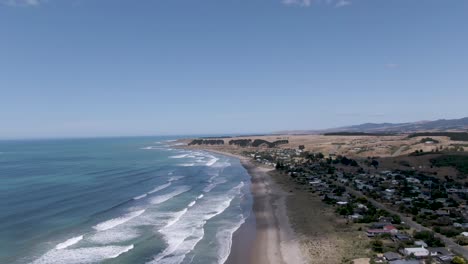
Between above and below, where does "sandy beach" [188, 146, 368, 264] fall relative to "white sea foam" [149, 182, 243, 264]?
below

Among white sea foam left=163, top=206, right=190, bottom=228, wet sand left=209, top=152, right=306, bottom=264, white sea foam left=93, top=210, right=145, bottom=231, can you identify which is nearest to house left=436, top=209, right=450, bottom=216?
wet sand left=209, top=152, right=306, bottom=264

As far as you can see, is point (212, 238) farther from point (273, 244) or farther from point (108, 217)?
point (108, 217)

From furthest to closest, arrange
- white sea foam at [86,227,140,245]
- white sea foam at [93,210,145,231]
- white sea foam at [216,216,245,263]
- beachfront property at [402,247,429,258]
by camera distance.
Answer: white sea foam at [93,210,145,231] → white sea foam at [86,227,140,245] → white sea foam at [216,216,245,263] → beachfront property at [402,247,429,258]

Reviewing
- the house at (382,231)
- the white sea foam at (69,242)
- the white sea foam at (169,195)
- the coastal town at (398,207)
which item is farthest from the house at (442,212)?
the white sea foam at (69,242)

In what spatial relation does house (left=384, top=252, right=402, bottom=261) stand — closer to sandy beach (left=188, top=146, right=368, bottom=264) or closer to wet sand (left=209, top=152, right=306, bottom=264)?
sandy beach (left=188, top=146, right=368, bottom=264)

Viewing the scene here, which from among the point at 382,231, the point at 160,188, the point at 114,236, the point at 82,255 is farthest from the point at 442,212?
the point at 160,188

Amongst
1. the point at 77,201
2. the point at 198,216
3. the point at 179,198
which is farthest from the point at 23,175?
the point at 198,216

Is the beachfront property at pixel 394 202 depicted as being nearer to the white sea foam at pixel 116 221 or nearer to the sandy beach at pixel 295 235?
the sandy beach at pixel 295 235
